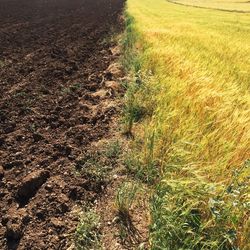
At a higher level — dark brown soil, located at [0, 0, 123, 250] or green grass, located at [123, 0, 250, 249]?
green grass, located at [123, 0, 250, 249]

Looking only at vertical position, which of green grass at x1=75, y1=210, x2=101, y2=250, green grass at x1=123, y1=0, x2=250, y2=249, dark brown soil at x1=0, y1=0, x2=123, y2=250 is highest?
green grass at x1=123, y1=0, x2=250, y2=249

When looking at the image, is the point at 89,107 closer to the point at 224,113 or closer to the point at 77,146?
the point at 77,146

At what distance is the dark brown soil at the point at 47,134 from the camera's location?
3.04 metres

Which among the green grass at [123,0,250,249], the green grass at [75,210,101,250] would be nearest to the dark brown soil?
the green grass at [75,210,101,250]

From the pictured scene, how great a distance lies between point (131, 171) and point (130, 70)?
353 centimetres

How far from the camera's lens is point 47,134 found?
15.1ft

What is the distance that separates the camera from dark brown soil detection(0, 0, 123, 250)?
3045 millimetres

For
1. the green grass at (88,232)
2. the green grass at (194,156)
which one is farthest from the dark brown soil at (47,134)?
the green grass at (194,156)

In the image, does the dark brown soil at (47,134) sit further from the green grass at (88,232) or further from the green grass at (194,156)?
the green grass at (194,156)

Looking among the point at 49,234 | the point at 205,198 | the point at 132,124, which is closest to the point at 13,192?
the point at 49,234

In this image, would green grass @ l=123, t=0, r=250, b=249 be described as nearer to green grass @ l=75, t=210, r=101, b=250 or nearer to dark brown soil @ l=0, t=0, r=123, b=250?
green grass @ l=75, t=210, r=101, b=250

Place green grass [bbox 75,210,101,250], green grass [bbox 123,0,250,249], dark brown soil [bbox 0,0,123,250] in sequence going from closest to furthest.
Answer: green grass [bbox 123,0,250,249], green grass [bbox 75,210,101,250], dark brown soil [bbox 0,0,123,250]

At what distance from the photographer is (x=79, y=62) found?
8156 mm

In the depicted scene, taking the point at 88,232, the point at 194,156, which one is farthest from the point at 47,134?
the point at 194,156
